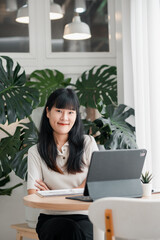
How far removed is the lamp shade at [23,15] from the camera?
177 inches

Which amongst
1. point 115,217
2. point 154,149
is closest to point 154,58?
point 154,149

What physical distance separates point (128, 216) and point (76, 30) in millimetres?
3113

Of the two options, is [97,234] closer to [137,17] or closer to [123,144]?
[123,144]

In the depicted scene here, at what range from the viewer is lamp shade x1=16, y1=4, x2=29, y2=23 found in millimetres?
4484

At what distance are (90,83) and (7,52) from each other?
35.4 inches

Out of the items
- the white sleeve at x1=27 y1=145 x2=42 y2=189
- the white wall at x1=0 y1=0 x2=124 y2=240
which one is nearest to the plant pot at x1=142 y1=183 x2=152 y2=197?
the white sleeve at x1=27 y1=145 x2=42 y2=189

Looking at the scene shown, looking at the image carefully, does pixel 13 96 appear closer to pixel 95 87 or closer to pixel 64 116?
pixel 95 87

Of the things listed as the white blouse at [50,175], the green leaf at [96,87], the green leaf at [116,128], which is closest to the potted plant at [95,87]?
the green leaf at [96,87]

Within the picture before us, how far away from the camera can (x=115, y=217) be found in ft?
5.70

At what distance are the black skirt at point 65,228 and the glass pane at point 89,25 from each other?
7.99 feet

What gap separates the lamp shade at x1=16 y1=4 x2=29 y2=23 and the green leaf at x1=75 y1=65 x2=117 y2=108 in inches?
32.4

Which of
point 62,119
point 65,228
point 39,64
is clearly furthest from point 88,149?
point 39,64

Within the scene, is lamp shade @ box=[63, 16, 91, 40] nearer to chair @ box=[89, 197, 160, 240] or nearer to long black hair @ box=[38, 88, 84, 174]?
long black hair @ box=[38, 88, 84, 174]

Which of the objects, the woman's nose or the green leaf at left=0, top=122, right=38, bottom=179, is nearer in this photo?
the woman's nose
